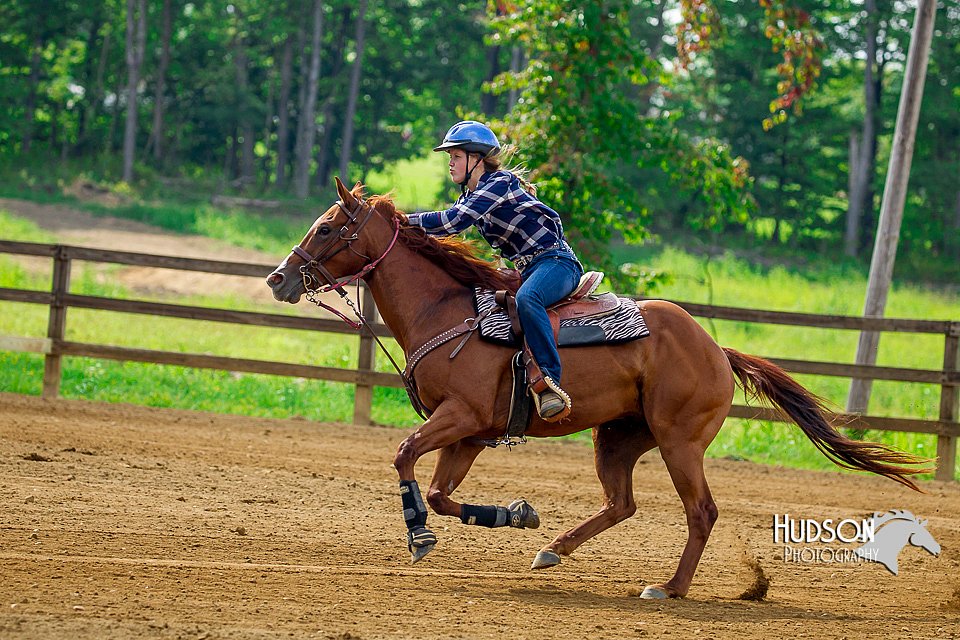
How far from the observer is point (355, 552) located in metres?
6.39

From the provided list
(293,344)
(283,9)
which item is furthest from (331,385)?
(283,9)

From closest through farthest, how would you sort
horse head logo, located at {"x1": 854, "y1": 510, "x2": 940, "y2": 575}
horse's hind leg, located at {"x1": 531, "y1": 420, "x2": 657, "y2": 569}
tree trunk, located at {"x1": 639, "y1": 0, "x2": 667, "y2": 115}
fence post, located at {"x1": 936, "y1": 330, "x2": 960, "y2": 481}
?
horse's hind leg, located at {"x1": 531, "y1": 420, "x2": 657, "y2": 569}, horse head logo, located at {"x1": 854, "y1": 510, "x2": 940, "y2": 575}, fence post, located at {"x1": 936, "y1": 330, "x2": 960, "y2": 481}, tree trunk, located at {"x1": 639, "y1": 0, "x2": 667, "y2": 115}

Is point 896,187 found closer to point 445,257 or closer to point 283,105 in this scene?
point 445,257

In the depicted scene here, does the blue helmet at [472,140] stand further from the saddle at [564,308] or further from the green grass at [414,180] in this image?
the green grass at [414,180]

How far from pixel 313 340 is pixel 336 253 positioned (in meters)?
13.8

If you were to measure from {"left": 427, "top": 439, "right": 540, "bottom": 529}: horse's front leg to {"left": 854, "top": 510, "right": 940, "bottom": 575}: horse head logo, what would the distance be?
270 centimetres

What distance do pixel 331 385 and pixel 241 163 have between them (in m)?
37.0

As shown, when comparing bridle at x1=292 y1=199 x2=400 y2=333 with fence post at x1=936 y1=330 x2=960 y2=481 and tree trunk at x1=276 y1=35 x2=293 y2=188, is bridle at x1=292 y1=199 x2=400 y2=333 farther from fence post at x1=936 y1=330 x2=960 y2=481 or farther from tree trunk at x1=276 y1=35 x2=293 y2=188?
tree trunk at x1=276 y1=35 x2=293 y2=188

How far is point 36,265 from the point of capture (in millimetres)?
24500

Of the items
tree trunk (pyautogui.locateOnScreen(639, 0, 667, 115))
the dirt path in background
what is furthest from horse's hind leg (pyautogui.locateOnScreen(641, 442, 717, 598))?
tree trunk (pyautogui.locateOnScreen(639, 0, 667, 115))

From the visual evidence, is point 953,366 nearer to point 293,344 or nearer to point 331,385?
point 331,385

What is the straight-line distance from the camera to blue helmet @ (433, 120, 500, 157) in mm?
6227

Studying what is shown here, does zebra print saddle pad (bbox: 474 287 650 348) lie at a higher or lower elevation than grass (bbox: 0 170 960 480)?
higher

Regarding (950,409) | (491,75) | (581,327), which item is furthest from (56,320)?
(491,75)
